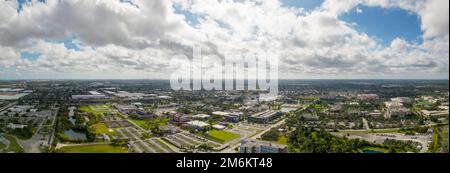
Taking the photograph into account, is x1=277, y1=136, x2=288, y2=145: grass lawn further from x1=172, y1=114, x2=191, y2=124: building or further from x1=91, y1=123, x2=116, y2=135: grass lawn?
x1=91, y1=123, x2=116, y2=135: grass lawn

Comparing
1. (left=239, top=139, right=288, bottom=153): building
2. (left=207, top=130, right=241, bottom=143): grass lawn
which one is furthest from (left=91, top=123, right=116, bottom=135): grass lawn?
(left=239, top=139, right=288, bottom=153): building

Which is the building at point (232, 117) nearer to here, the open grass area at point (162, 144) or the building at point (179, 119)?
the building at point (179, 119)

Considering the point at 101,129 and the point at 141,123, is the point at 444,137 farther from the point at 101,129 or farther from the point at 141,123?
the point at 101,129

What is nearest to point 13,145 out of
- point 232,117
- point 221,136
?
→ point 221,136

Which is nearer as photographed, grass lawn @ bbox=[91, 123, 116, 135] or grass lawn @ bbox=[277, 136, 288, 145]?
grass lawn @ bbox=[277, 136, 288, 145]

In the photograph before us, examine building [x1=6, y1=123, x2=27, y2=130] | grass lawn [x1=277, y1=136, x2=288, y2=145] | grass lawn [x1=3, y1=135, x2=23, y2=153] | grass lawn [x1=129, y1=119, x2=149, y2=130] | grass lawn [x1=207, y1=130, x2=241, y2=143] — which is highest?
building [x1=6, y1=123, x2=27, y2=130]
